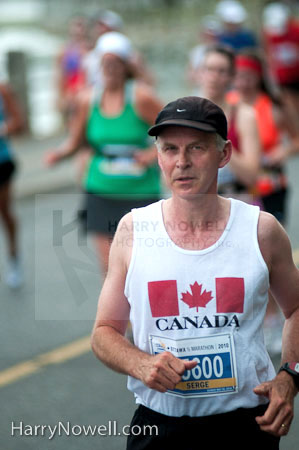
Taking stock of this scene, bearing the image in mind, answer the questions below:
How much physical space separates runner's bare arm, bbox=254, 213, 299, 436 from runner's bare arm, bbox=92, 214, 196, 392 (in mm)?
287

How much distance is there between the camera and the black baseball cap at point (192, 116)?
8.45 feet

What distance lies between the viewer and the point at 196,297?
2.62 metres

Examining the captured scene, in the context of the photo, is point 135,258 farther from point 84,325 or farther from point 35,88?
point 35,88

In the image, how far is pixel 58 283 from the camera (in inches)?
284

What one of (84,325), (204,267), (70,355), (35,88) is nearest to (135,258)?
(204,267)

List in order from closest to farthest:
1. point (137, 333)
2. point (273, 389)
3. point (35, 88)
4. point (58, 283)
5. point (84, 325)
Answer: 1. point (273, 389)
2. point (137, 333)
3. point (84, 325)
4. point (58, 283)
5. point (35, 88)

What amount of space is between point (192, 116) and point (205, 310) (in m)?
0.61

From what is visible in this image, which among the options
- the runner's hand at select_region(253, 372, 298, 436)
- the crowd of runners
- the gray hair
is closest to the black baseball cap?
the gray hair

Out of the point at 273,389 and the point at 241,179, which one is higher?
the point at 241,179

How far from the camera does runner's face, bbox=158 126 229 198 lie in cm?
262

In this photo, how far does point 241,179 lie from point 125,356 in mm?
2671

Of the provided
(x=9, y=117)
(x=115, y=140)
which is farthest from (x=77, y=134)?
(x=9, y=117)

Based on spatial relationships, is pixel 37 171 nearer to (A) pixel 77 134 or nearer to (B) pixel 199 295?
(A) pixel 77 134

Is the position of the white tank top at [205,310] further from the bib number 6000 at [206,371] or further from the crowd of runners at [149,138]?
the crowd of runners at [149,138]
